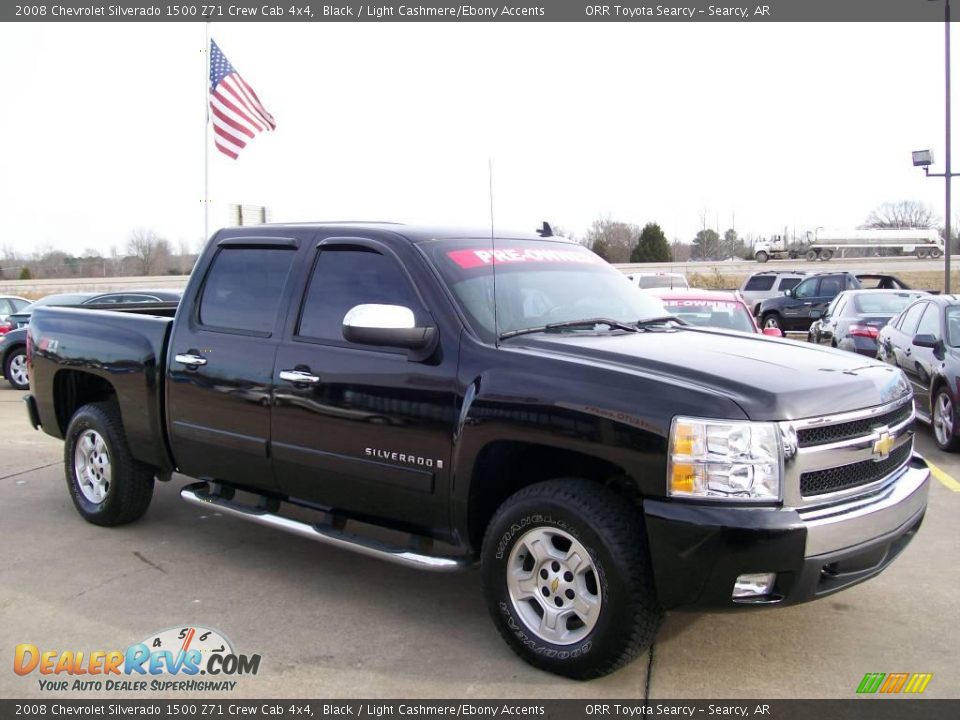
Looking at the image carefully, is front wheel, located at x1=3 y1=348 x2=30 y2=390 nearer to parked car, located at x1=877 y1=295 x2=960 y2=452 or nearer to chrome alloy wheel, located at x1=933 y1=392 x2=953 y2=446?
parked car, located at x1=877 y1=295 x2=960 y2=452

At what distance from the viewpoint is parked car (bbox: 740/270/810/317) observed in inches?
1019

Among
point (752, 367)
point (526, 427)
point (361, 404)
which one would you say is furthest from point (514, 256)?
point (752, 367)

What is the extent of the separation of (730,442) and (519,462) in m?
1.07

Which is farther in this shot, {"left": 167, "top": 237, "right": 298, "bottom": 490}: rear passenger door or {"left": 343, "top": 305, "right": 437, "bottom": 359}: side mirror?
{"left": 167, "top": 237, "right": 298, "bottom": 490}: rear passenger door

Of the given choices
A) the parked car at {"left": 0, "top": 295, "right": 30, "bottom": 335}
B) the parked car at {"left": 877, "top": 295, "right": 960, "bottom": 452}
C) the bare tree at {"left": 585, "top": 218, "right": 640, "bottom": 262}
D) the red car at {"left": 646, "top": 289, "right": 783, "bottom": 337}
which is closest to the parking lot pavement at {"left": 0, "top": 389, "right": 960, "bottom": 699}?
the parked car at {"left": 877, "top": 295, "right": 960, "bottom": 452}

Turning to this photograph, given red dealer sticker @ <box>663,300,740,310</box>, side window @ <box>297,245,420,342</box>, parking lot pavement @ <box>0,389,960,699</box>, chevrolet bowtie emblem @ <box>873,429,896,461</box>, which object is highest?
side window @ <box>297,245,420,342</box>

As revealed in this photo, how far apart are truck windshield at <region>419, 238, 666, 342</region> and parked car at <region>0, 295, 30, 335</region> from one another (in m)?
12.7

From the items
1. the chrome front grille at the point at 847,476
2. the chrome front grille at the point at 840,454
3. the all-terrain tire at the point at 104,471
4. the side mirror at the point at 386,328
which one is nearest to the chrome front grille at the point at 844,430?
the chrome front grille at the point at 840,454

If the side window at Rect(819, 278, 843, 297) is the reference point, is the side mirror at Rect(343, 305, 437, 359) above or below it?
below

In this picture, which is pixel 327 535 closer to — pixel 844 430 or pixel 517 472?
pixel 517 472

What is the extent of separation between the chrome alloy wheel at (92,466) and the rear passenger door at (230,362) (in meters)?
0.89

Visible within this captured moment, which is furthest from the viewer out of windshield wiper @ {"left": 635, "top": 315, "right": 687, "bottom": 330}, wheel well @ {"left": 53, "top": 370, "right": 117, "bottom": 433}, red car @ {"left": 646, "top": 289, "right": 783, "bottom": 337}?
red car @ {"left": 646, "top": 289, "right": 783, "bottom": 337}

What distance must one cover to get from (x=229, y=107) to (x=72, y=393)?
9.13 metres

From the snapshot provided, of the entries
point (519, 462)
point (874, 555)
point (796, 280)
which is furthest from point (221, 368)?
point (796, 280)
